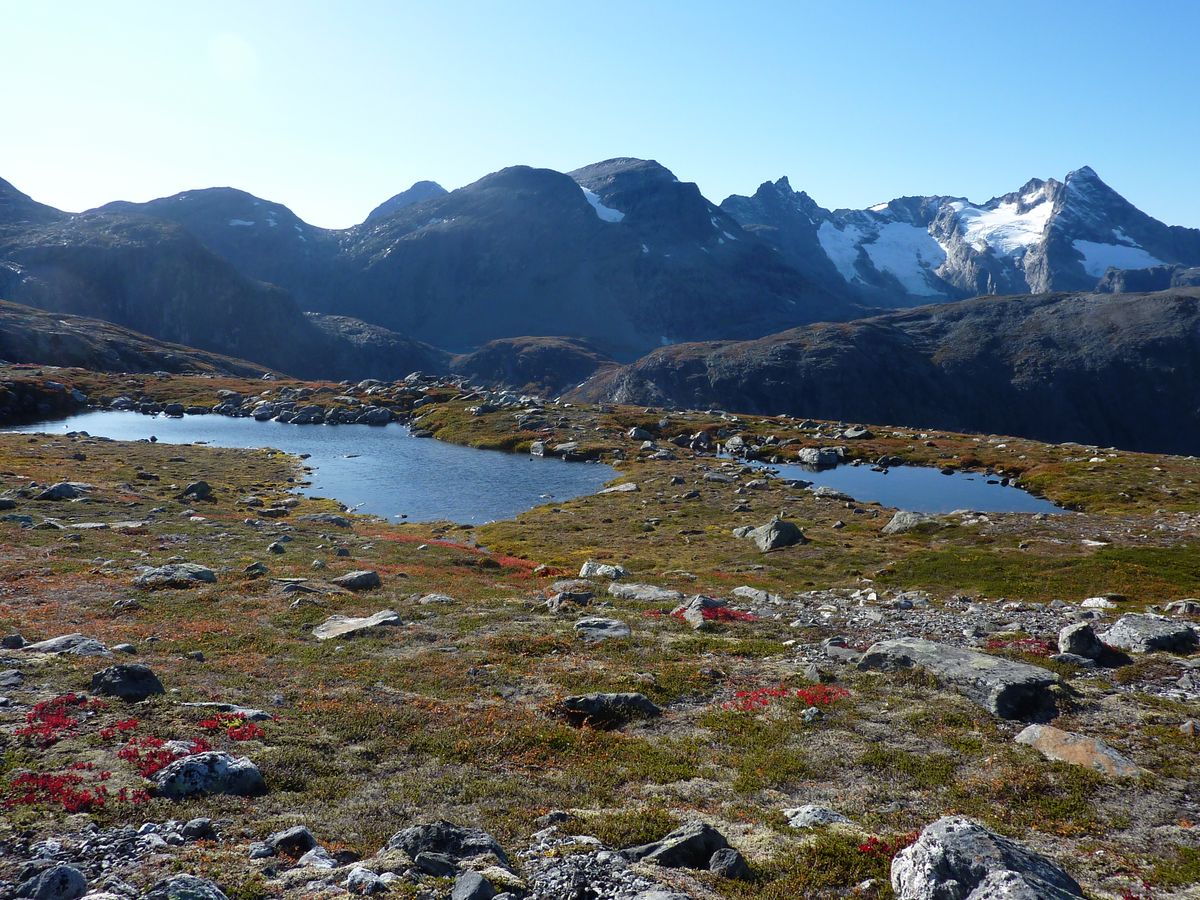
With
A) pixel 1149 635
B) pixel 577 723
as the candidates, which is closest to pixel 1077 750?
pixel 1149 635

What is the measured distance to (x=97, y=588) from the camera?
1207 inches

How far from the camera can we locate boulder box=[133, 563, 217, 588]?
32156mm

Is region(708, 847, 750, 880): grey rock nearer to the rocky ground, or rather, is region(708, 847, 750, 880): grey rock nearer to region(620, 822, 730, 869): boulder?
the rocky ground

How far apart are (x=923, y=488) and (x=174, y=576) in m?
101

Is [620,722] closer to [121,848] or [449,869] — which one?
[449,869]

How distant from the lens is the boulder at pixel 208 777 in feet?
45.0

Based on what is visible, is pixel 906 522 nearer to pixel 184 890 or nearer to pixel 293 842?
pixel 293 842

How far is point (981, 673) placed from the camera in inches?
838

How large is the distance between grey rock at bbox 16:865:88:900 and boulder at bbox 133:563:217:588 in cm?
2526

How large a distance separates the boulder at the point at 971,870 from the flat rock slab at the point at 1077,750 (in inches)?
247

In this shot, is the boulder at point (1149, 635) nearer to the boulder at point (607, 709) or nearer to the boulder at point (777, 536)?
the boulder at point (607, 709)

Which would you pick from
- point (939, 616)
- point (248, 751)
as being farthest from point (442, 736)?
point (939, 616)

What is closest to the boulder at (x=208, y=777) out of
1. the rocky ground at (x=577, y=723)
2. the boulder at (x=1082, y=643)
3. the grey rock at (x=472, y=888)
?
the rocky ground at (x=577, y=723)

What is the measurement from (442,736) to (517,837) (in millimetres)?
5557
